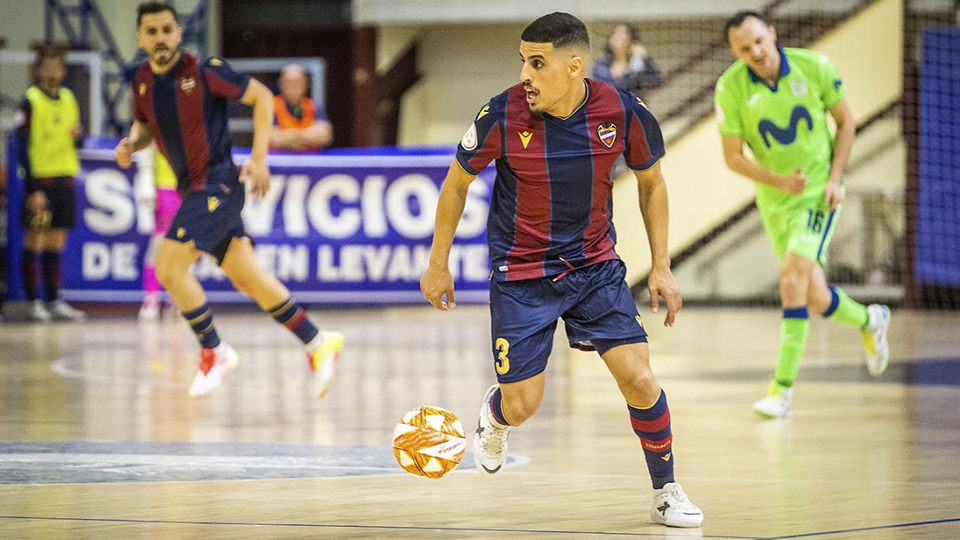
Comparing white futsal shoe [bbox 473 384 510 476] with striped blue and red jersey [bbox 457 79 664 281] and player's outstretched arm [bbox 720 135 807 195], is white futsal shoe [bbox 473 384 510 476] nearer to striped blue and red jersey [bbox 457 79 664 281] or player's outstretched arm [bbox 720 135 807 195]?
striped blue and red jersey [bbox 457 79 664 281]

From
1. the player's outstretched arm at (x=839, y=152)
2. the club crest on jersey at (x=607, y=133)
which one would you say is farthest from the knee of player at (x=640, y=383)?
the player's outstretched arm at (x=839, y=152)

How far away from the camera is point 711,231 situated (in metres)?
15.5

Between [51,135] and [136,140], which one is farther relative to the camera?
[51,135]

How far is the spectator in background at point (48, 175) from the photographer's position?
13055 millimetres

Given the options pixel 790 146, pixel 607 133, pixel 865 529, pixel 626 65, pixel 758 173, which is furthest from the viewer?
pixel 626 65

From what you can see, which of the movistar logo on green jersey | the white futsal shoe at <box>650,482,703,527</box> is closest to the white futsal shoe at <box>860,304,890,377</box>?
the movistar logo on green jersey

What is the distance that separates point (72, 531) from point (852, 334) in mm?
8668

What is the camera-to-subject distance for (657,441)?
Result: 14.3ft

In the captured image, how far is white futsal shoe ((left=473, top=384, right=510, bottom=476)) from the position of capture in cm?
471

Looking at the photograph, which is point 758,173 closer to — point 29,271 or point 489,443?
point 489,443

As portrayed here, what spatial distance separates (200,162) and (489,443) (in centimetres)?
314

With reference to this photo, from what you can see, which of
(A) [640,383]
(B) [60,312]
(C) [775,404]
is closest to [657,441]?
(A) [640,383]

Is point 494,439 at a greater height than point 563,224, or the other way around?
point 563,224

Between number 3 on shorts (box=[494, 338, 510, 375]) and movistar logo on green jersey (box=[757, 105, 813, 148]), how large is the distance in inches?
121
